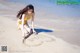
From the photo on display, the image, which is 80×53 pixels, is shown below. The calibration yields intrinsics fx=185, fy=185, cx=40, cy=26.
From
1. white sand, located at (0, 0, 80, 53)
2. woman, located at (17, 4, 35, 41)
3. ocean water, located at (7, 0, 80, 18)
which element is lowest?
white sand, located at (0, 0, 80, 53)

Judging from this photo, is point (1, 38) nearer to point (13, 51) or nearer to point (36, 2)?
point (13, 51)

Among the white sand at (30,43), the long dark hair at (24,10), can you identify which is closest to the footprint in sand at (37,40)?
the white sand at (30,43)

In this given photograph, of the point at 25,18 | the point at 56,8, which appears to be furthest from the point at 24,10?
the point at 56,8

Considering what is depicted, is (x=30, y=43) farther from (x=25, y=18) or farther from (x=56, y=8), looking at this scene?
(x=56, y=8)

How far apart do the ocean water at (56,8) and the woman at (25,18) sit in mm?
50

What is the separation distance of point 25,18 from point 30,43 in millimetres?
211

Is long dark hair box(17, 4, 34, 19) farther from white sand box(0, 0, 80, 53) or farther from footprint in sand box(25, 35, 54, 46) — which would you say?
footprint in sand box(25, 35, 54, 46)

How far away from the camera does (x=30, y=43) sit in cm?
153

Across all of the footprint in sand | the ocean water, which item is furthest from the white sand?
the ocean water

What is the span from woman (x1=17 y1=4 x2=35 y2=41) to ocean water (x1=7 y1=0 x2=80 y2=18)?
0.05 m

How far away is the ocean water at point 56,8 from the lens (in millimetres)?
1525

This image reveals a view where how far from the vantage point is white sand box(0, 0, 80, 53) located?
1508 mm

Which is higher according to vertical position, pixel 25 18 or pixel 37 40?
pixel 25 18

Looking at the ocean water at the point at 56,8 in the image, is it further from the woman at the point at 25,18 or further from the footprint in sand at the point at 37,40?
the footprint in sand at the point at 37,40
